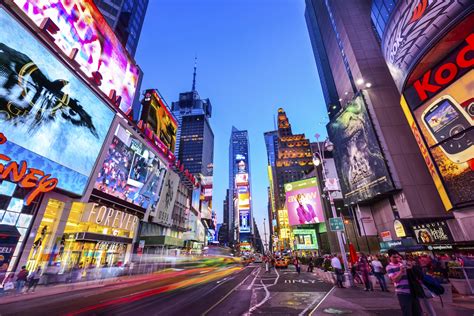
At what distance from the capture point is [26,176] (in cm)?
1728

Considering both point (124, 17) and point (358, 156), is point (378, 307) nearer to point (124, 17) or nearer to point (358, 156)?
point (358, 156)

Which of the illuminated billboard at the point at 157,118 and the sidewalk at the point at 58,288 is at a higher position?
the illuminated billboard at the point at 157,118

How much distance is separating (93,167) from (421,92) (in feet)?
125

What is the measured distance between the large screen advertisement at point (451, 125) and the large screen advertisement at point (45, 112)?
120 feet

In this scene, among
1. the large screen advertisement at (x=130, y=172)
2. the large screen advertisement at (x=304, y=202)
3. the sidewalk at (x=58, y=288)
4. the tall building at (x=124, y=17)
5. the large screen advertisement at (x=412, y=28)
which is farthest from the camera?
the tall building at (x=124, y=17)

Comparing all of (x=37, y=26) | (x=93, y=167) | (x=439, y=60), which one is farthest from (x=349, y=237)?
(x=37, y=26)

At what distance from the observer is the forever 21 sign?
27031 mm

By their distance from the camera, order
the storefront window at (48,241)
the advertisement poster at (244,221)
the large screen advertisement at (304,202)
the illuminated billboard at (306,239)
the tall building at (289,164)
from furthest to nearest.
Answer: the advertisement poster at (244,221)
the tall building at (289,164)
the illuminated billboard at (306,239)
the large screen advertisement at (304,202)
the storefront window at (48,241)

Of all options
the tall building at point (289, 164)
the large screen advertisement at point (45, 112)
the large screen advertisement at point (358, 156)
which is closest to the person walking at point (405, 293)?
the large screen advertisement at point (45, 112)

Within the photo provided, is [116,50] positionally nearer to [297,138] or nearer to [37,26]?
[37,26]

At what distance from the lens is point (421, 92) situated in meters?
22.1

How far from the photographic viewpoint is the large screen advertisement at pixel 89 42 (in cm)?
2020

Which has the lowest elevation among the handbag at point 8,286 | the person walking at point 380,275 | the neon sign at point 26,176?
the handbag at point 8,286

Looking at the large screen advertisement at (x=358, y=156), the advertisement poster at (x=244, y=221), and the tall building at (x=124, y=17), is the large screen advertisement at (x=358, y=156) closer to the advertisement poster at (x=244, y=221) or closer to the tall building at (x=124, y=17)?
the tall building at (x=124, y=17)
